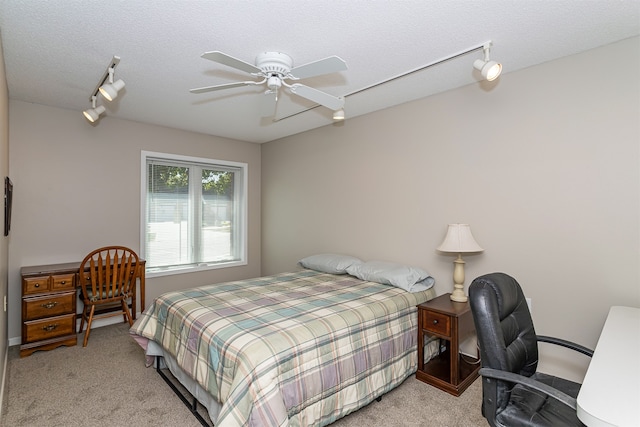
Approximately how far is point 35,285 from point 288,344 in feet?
8.73

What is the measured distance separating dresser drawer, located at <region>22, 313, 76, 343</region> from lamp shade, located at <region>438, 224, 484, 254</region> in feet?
11.4

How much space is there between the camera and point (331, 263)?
11.6 ft

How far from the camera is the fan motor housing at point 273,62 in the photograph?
6.89 ft

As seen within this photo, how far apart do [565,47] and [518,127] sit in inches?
22.7

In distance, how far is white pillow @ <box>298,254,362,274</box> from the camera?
11.2 feet

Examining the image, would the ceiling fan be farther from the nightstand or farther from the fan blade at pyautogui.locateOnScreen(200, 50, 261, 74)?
the nightstand

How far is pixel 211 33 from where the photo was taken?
6.54 feet

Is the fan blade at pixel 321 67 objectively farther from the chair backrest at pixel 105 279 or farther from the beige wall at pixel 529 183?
the chair backrest at pixel 105 279

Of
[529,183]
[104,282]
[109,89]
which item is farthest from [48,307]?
[529,183]

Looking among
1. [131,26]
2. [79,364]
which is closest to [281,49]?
[131,26]

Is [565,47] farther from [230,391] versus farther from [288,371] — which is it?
[230,391]

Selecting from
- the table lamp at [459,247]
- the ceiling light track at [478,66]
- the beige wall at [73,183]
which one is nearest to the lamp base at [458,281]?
the table lamp at [459,247]

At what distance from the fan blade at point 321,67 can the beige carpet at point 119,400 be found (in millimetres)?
2152

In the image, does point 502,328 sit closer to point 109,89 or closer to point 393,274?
point 393,274
